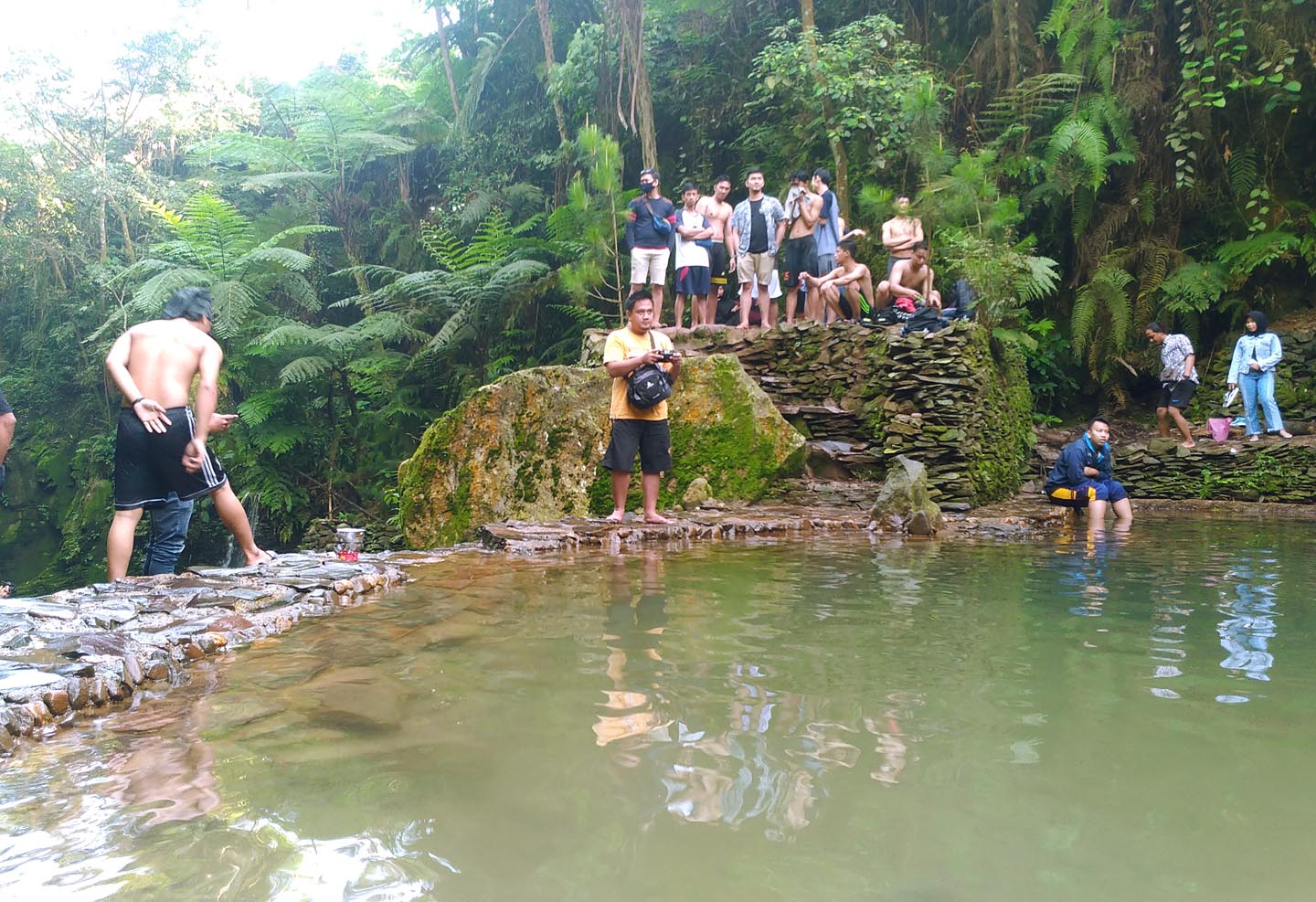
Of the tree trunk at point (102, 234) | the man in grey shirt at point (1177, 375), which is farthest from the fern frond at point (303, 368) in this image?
the man in grey shirt at point (1177, 375)

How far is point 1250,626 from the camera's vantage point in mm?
3699

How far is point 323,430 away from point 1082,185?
13002mm

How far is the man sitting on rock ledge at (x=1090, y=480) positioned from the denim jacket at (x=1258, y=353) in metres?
3.94

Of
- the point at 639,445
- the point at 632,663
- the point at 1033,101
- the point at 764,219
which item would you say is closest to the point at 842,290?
the point at 764,219

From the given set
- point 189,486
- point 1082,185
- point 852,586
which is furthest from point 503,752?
point 1082,185

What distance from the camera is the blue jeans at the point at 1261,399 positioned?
1169cm

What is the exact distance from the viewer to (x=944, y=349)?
988cm

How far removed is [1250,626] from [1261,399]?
974cm

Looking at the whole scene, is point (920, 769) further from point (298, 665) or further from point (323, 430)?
point (323, 430)

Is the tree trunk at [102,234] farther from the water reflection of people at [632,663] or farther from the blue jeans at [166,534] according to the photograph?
the water reflection of people at [632,663]

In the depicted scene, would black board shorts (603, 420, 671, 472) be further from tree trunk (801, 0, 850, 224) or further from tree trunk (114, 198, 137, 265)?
tree trunk (114, 198, 137, 265)

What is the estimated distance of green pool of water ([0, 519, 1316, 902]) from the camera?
1738 millimetres

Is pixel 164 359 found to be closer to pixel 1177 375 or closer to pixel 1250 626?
pixel 1250 626

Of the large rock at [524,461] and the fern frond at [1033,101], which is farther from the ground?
the fern frond at [1033,101]
